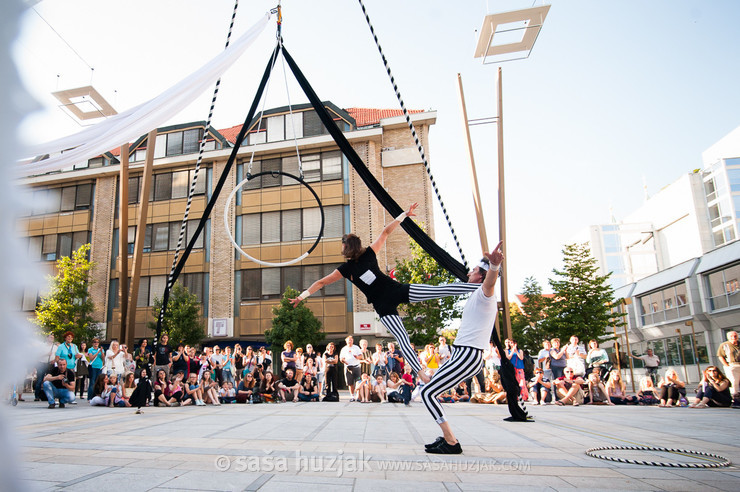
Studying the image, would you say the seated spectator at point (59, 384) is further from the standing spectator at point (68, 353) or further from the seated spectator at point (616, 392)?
the seated spectator at point (616, 392)

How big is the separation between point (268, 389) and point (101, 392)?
164 inches

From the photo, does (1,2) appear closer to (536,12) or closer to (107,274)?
(536,12)

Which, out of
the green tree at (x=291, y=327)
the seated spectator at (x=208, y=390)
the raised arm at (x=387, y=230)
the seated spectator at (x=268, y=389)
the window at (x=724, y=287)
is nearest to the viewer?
the raised arm at (x=387, y=230)

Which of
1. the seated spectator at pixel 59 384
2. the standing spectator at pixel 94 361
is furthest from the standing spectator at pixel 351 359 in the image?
the standing spectator at pixel 94 361

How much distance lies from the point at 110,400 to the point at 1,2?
12607 mm

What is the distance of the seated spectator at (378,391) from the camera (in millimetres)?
13352

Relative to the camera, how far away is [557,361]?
12.6 metres

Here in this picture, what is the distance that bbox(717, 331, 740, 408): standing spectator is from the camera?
10.3 meters

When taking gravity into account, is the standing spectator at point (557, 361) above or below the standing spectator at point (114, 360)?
below

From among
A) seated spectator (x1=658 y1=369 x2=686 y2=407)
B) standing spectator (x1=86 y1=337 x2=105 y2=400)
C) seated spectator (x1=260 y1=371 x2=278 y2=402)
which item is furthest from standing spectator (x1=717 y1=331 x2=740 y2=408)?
standing spectator (x1=86 y1=337 x2=105 y2=400)

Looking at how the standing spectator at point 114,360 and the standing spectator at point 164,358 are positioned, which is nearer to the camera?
the standing spectator at point 164,358

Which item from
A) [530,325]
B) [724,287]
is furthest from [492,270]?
[530,325]

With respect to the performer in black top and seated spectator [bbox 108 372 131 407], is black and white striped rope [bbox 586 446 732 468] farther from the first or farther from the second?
seated spectator [bbox 108 372 131 407]

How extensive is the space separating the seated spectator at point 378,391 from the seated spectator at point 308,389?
1974 millimetres
